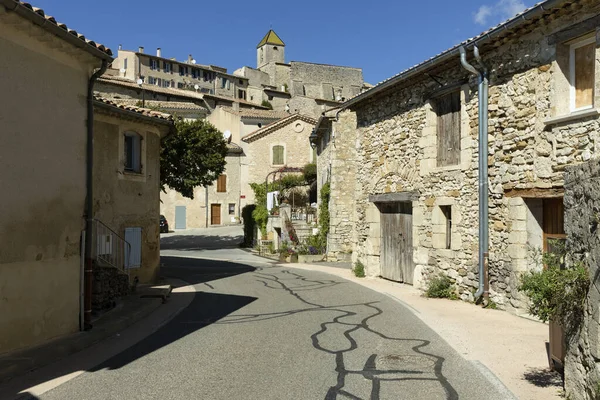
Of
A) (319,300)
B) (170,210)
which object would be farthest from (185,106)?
(319,300)

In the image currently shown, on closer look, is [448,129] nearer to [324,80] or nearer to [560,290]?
[560,290]

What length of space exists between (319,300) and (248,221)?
1926 cm

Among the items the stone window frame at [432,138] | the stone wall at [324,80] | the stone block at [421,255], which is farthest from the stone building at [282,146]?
the stone wall at [324,80]

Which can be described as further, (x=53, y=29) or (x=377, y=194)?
(x=377, y=194)

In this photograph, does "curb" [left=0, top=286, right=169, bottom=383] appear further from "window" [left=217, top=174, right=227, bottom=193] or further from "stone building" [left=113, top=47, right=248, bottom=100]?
"stone building" [left=113, top=47, right=248, bottom=100]

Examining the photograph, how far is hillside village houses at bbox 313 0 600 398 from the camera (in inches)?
→ 340

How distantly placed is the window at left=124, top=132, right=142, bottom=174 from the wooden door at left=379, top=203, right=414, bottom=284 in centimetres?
670

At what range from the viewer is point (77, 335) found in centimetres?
796

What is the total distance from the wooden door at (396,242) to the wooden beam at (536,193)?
4180 millimetres

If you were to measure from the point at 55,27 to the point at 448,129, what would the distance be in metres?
8.23

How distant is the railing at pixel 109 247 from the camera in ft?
37.8

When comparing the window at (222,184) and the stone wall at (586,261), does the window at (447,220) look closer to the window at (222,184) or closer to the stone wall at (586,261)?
the stone wall at (586,261)

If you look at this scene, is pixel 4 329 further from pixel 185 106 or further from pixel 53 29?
pixel 185 106

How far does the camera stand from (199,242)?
3447cm
